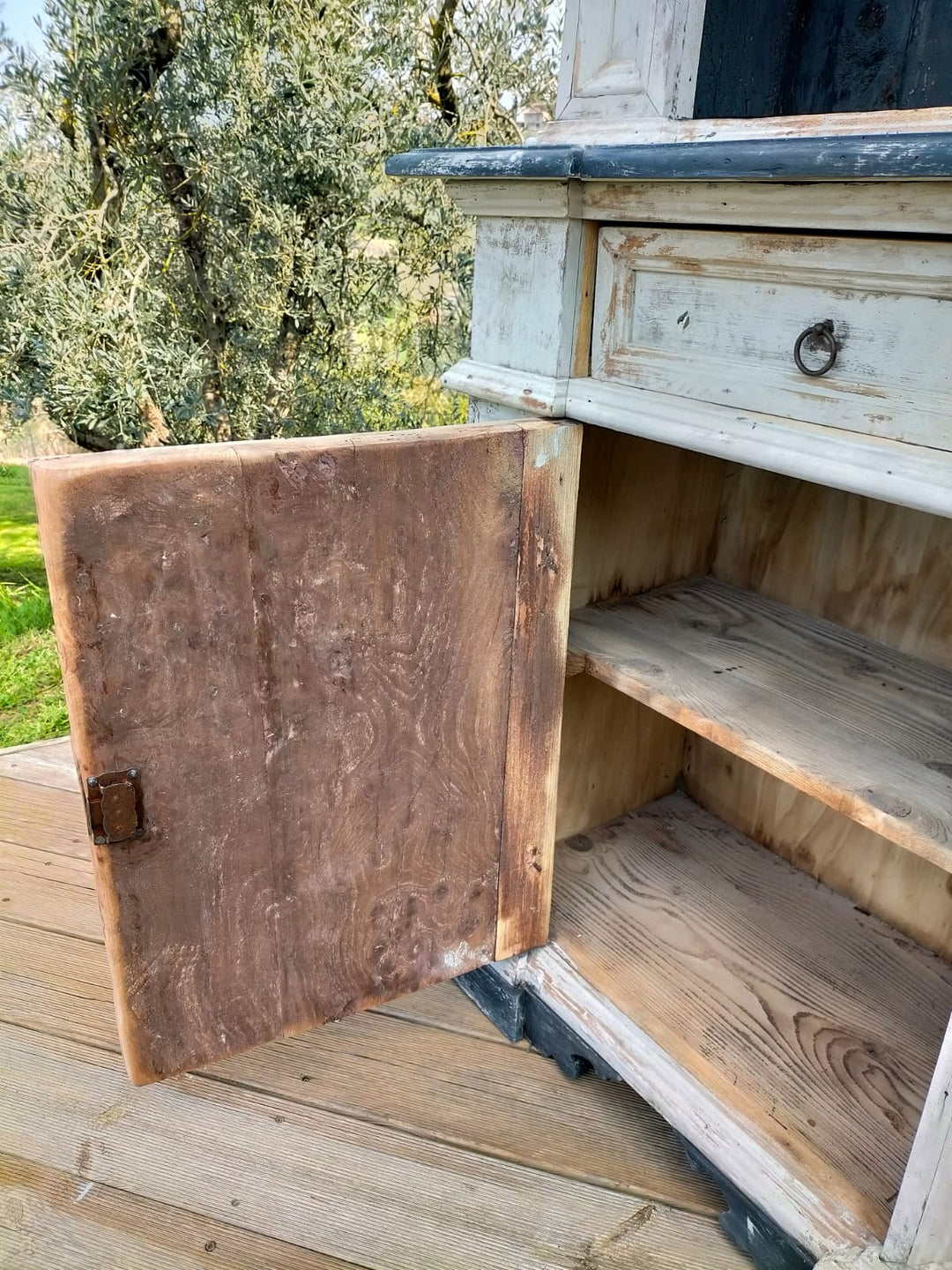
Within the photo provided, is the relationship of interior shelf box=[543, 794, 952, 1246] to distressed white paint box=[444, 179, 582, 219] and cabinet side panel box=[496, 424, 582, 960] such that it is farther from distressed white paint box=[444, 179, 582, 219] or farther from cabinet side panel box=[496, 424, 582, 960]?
distressed white paint box=[444, 179, 582, 219]

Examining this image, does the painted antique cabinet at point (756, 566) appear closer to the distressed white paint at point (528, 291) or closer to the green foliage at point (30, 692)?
the distressed white paint at point (528, 291)

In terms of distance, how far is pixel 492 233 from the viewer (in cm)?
102

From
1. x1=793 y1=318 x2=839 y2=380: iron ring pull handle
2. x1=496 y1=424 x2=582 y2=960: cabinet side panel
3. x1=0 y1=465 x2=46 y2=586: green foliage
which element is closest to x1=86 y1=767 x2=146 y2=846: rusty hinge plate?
x1=496 y1=424 x2=582 y2=960: cabinet side panel

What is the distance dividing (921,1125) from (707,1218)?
0.37 meters

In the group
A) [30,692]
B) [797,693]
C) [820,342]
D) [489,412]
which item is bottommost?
[30,692]

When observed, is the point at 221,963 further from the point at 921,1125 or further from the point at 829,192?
the point at 829,192

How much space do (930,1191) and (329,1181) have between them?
0.67 metres

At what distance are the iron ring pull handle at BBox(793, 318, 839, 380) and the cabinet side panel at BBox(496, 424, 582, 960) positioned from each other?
10.2 inches

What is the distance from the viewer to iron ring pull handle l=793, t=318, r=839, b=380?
2.47 ft

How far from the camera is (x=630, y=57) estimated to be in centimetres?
92

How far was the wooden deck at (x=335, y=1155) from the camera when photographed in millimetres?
1030

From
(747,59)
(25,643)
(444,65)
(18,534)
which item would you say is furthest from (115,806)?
(18,534)

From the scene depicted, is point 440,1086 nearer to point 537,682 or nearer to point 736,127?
point 537,682

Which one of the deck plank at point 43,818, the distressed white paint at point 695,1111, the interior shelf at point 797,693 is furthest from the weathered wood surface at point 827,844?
the deck plank at point 43,818
